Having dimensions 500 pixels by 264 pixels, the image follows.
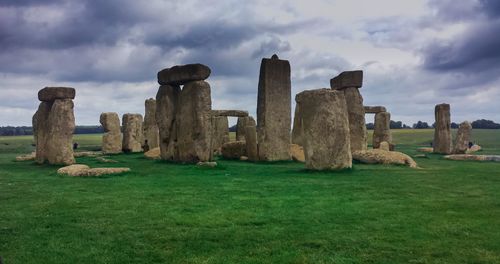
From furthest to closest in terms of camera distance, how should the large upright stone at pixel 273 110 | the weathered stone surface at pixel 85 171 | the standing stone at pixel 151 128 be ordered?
1. the standing stone at pixel 151 128
2. the large upright stone at pixel 273 110
3. the weathered stone surface at pixel 85 171

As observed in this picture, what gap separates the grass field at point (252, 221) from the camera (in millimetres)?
5929

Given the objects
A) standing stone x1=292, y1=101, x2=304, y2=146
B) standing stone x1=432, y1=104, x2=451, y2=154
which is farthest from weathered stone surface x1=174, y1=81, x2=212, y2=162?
standing stone x1=432, y1=104, x2=451, y2=154

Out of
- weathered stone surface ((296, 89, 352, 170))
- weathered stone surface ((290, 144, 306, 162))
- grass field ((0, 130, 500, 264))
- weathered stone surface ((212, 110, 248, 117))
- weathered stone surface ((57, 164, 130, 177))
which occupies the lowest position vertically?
grass field ((0, 130, 500, 264))

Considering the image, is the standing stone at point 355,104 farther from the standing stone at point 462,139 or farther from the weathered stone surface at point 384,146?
the standing stone at point 462,139

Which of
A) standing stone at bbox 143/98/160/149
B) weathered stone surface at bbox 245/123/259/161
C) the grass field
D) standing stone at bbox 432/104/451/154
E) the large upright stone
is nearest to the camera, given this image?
the grass field

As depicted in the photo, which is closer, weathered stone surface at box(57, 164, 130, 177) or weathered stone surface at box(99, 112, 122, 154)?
weathered stone surface at box(57, 164, 130, 177)

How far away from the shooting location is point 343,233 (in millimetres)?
6805

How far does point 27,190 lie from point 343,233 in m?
7.54

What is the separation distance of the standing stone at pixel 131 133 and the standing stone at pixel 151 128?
2.10 ft

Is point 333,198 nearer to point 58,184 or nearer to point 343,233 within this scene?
point 343,233

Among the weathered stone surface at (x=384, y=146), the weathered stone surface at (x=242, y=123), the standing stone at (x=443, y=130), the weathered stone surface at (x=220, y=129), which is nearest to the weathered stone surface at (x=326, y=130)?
the weathered stone surface at (x=384, y=146)

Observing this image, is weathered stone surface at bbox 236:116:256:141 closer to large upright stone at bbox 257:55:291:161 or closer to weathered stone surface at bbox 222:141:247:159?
weathered stone surface at bbox 222:141:247:159

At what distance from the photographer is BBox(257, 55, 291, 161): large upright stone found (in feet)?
64.6

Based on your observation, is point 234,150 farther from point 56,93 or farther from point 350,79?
point 56,93
